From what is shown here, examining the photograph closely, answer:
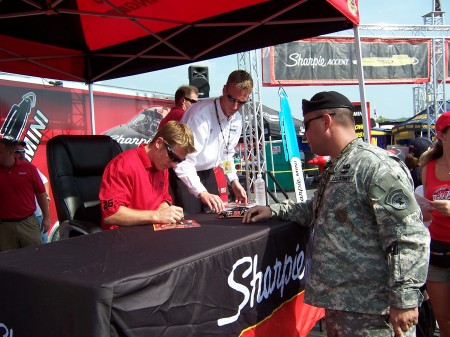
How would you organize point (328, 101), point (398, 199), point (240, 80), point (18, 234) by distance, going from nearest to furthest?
point (398, 199)
point (328, 101)
point (240, 80)
point (18, 234)

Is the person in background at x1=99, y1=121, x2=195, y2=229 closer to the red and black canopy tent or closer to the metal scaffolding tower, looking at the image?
the red and black canopy tent

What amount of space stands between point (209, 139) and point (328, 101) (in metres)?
1.41

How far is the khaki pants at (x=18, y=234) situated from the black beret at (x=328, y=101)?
3.84 meters

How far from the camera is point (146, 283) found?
3.60ft

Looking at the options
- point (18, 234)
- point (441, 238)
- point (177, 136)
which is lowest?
point (18, 234)

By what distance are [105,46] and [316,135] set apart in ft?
10.9

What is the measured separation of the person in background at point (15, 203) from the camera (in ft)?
14.3

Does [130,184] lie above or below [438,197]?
above

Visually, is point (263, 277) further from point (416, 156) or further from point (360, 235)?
point (416, 156)

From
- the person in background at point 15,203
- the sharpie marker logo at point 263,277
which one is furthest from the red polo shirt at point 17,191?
the sharpie marker logo at point 263,277

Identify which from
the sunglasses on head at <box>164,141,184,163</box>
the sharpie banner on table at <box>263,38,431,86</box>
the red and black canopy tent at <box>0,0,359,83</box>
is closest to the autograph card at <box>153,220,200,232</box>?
the sunglasses on head at <box>164,141,184,163</box>

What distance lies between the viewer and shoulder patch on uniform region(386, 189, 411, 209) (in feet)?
4.33

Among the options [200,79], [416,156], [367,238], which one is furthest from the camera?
[200,79]

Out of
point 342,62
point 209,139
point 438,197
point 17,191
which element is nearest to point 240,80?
point 209,139
